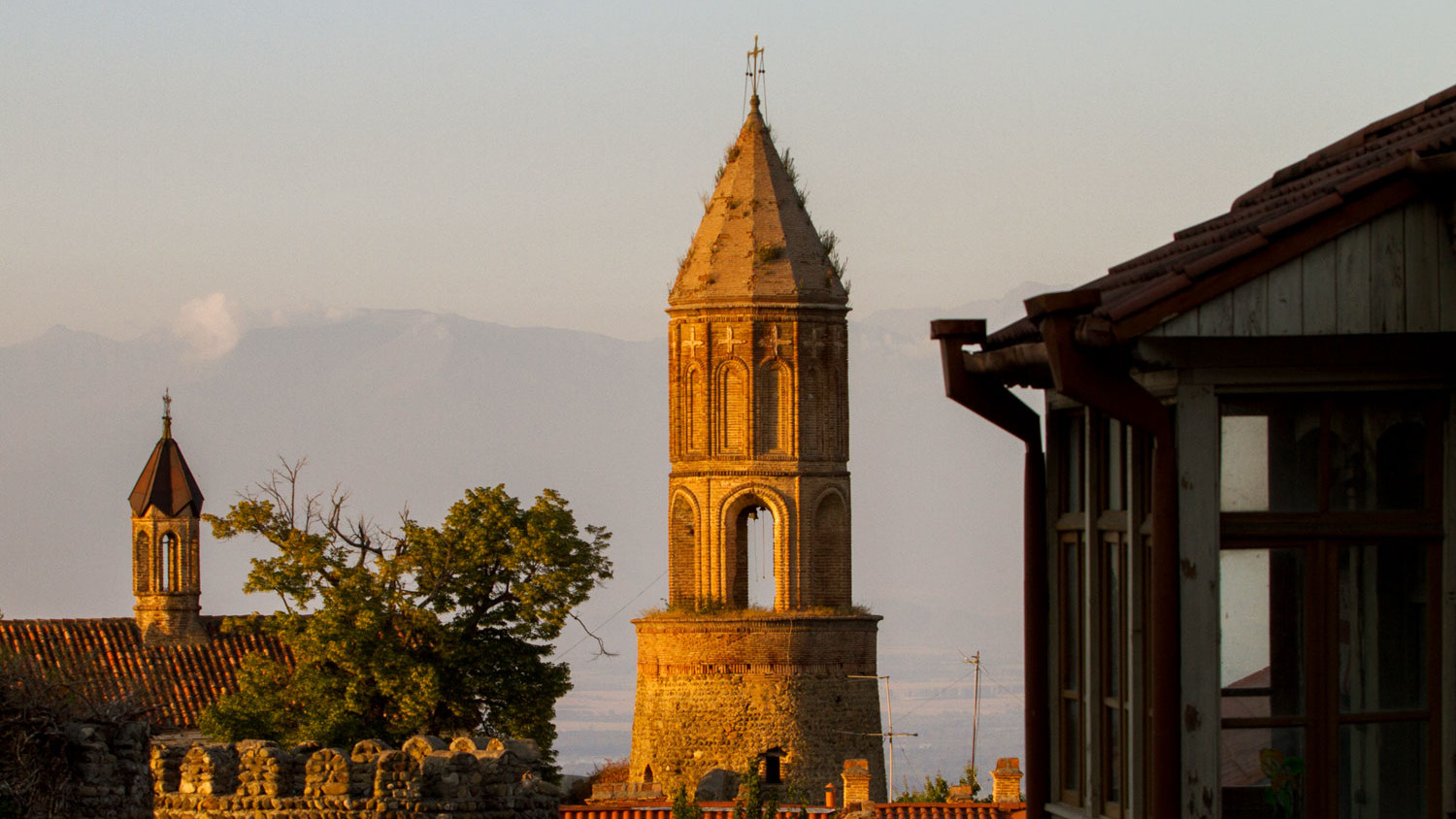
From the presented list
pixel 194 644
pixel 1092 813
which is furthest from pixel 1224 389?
pixel 194 644

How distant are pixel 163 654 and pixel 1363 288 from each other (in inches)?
1850

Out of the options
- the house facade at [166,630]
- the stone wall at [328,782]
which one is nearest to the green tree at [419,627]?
the house facade at [166,630]

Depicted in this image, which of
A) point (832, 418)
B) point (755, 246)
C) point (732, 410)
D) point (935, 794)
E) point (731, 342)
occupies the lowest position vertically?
point (935, 794)

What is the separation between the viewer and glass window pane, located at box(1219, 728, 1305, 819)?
856 centimetres

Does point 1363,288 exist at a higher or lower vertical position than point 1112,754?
higher

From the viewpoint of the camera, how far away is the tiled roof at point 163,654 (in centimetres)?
5031

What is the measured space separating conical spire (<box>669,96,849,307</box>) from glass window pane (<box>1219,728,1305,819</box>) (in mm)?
47717

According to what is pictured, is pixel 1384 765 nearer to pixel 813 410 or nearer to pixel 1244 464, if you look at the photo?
pixel 1244 464

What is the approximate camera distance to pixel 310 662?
1836 inches

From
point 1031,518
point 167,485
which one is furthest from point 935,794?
point 1031,518

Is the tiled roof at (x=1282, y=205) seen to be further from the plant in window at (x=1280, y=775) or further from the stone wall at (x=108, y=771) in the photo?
the stone wall at (x=108, y=771)

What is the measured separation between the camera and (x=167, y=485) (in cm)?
5834

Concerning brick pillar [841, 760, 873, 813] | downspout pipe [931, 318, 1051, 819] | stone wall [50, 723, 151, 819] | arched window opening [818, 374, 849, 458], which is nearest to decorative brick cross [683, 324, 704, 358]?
arched window opening [818, 374, 849, 458]

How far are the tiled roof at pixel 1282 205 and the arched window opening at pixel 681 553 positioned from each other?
46.9 metres
